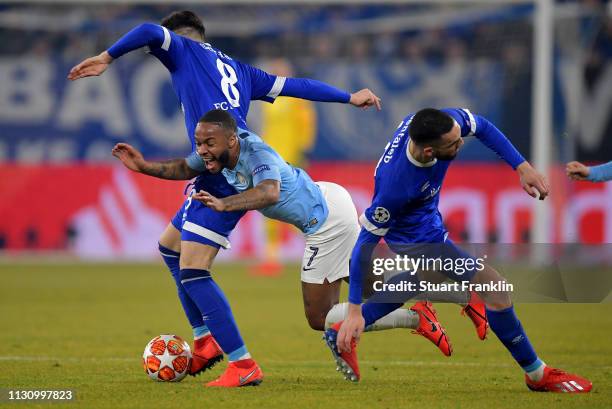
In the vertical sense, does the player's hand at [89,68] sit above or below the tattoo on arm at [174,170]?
above

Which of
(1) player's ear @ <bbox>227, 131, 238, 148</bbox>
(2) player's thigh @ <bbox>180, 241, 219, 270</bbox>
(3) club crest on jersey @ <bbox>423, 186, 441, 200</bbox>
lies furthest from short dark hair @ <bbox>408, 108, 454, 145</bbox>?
(2) player's thigh @ <bbox>180, 241, 219, 270</bbox>

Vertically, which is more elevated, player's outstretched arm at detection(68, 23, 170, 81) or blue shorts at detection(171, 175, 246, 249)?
player's outstretched arm at detection(68, 23, 170, 81)

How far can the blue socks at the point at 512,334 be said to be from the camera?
6910 millimetres

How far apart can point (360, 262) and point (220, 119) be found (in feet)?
4.05

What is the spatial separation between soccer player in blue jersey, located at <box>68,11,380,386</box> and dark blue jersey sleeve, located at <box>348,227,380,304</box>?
88 centimetres

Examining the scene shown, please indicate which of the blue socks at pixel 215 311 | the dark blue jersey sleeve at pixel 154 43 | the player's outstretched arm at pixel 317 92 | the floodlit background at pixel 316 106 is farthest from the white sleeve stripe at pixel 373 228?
the floodlit background at pixel 316 106

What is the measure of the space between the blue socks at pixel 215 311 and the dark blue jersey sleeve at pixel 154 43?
1.39 metres

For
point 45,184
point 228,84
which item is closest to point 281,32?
point 45,184

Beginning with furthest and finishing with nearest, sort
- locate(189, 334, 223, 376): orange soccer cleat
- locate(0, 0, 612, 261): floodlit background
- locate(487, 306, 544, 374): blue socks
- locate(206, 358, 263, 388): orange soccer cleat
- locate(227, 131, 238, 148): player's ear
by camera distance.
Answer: locate(0, 0, 612, 261): floodlit background → locate(189, 334, 223, 376): orange soccer cleat → locate(206, 358, 263, 388): orange soccer cleat → locate(227, 131, 238, 148): player's ear → locate(487, 306, 544, 374): blue socks

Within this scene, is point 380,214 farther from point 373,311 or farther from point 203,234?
point 203,234

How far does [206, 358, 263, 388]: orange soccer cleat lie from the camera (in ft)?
23.4

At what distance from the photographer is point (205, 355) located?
767cm

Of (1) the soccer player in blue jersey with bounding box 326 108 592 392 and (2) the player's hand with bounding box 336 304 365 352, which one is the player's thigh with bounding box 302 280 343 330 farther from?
(2) the player's hand with bounding box 336 304 365 352

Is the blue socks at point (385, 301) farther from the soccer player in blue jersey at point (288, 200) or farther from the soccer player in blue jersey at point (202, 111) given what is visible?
the soccer player in blue jersey at point (202, 111)
